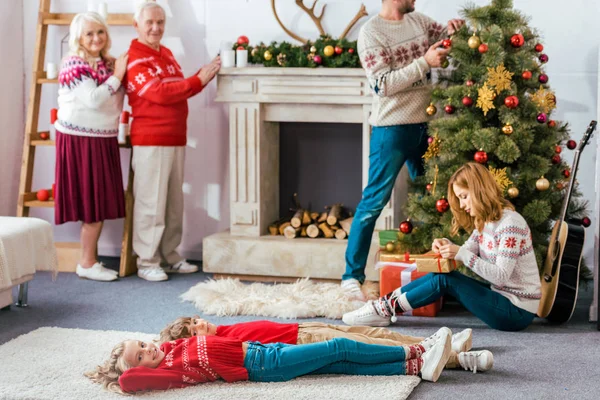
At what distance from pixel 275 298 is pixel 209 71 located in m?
1.36

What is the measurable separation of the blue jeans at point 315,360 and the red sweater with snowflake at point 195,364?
0.05 metres

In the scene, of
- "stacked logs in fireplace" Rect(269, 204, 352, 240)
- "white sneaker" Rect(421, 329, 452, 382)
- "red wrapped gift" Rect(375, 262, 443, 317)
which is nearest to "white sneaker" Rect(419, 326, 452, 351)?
"white sneaker" Rect(421, 329, 452, 382)

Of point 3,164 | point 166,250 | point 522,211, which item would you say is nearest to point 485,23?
point 522,211

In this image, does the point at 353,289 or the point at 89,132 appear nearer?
the point at 353,289

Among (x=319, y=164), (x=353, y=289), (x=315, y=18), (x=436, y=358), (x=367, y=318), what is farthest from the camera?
(x=319, y=164)

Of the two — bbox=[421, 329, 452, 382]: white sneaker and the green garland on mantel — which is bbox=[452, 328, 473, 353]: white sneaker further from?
the green garland on mantel

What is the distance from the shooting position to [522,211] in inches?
155

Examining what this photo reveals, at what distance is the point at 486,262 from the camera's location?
3.54 m

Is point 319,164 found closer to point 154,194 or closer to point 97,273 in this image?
point 154,194

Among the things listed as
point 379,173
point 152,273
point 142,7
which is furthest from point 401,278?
point 142,7

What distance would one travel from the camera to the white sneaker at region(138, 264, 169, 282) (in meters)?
4.87

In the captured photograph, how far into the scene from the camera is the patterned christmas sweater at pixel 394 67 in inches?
164

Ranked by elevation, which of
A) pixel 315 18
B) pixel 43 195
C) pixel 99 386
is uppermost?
pixel 315 18

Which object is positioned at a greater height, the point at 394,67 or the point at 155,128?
the point at 394,67
